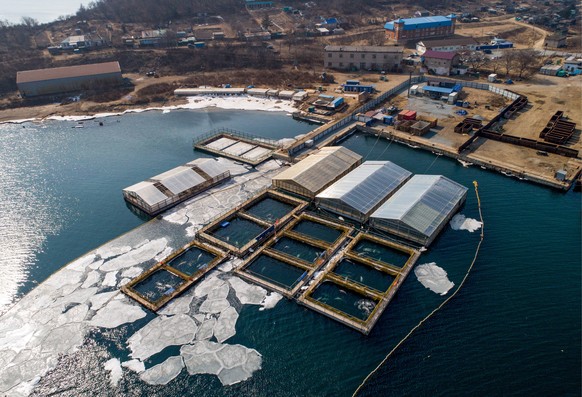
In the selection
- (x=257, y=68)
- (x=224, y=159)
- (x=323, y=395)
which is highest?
(x=257, y=68)

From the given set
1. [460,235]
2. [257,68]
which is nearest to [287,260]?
[460,235]

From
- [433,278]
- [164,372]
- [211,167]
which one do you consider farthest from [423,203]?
[164,372]

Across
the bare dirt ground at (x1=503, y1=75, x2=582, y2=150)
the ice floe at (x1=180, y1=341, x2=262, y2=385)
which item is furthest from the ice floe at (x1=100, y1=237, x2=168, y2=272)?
the bare dirt ground at (x1=503, y1=75, x2=582, y2=150)

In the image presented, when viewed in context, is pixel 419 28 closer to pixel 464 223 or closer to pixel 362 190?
pixel 362 190

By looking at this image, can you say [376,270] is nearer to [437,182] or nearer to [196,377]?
[437,182]

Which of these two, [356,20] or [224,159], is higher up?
[356,20]

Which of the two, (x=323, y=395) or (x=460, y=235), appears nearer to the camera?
(x=323, y=395)

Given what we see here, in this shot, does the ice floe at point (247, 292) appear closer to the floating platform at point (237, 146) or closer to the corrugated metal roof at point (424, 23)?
the floating platform at point (237, 146)
